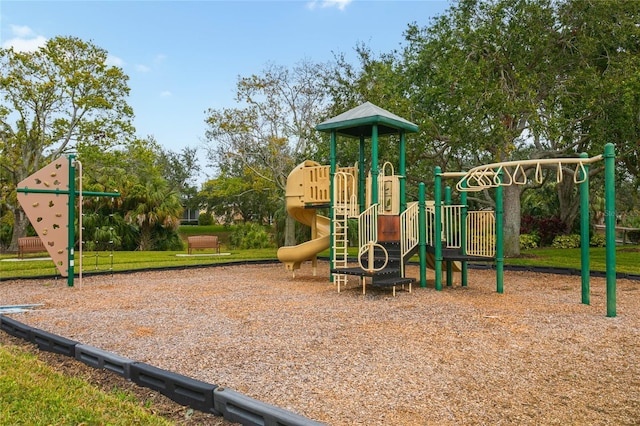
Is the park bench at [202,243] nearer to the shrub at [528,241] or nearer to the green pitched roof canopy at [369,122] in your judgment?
the green pitched roof canopy at [369,122]

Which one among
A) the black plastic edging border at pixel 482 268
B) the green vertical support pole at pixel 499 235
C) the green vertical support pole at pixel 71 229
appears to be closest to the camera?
the green vertical support pole at pixel 499 235

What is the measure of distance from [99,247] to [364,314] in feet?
62.3

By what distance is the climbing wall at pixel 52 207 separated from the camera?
1020 centimetres

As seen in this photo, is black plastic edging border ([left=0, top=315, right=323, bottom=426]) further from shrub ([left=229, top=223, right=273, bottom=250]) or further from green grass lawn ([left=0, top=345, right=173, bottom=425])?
shrub ([left=229, top=223, right=273, bottom=250])

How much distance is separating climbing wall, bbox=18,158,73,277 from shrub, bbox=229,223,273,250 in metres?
13.4

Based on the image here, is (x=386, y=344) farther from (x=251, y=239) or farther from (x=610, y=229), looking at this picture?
(x=251, y=239)

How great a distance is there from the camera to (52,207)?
10.4 metres

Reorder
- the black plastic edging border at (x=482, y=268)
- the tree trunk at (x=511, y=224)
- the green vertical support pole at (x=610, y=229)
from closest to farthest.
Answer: the green vertical support pole at (x=610, y=229) → the black plastic edging border at (x=482, y=268) → the tree trunk at (x=511, y=224)

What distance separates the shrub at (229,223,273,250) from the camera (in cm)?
2378

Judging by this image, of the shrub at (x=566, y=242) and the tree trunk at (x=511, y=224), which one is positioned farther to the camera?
the shrub at (x=566, y=242)

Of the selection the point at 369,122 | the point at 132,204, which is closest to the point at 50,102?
the point at 132,204

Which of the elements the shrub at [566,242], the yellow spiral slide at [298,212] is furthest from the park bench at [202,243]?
the shrub at [566,242]

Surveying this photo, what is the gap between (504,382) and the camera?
13.4 ft

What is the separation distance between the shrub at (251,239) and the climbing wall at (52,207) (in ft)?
44.0
